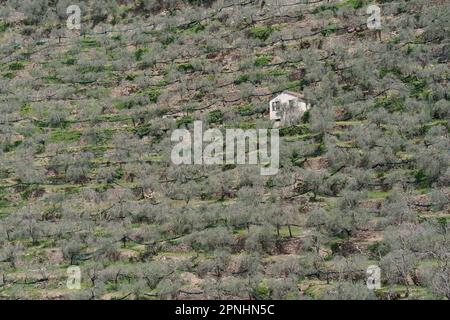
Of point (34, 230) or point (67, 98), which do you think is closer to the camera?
point (34, 230)

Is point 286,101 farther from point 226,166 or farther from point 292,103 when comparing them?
point 226,166

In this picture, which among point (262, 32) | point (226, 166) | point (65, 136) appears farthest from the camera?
point (262, 32)

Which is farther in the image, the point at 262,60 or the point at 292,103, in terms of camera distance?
the point at 262,60

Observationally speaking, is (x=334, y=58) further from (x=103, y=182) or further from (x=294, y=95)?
(x=103, y=182)

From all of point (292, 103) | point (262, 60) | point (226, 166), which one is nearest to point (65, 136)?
point (226, 166)

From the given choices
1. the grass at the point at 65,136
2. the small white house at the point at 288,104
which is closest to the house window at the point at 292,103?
the small white house at the point at 288,104

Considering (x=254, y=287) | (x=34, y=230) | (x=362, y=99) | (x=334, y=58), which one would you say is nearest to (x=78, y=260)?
(x=34, y=230)
